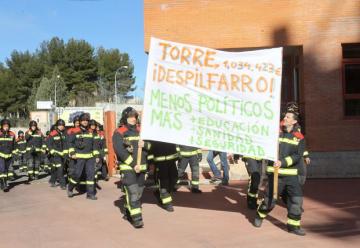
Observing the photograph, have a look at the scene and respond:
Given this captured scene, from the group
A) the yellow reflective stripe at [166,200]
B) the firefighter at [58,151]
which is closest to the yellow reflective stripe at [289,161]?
the yellow reflective stripe at [166,200]

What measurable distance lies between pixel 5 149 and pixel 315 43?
8989mm

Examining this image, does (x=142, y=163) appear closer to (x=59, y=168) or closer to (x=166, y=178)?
(x=166, y=178)

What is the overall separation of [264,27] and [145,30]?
3.62 meters

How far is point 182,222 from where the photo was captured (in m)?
8.35

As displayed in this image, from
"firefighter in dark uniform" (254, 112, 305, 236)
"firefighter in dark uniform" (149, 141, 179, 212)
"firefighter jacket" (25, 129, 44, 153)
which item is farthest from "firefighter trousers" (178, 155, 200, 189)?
"firefighter jacket" (25, 129, 44, 153)

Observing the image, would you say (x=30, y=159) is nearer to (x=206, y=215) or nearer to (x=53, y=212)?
(x=53, y=212)

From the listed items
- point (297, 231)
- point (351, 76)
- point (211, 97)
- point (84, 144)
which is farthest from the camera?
point (351, 76)

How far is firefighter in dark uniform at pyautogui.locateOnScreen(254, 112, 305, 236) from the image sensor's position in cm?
731

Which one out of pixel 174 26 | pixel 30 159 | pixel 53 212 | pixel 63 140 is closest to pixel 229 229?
pixel 53 212

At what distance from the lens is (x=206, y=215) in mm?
8867

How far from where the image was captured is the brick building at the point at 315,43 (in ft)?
46.2

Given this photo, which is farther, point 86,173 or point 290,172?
point 86,173

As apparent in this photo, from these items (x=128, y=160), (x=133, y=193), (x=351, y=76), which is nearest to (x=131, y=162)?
(x=128, y=160)

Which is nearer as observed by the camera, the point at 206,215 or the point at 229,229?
the point at 229,229
